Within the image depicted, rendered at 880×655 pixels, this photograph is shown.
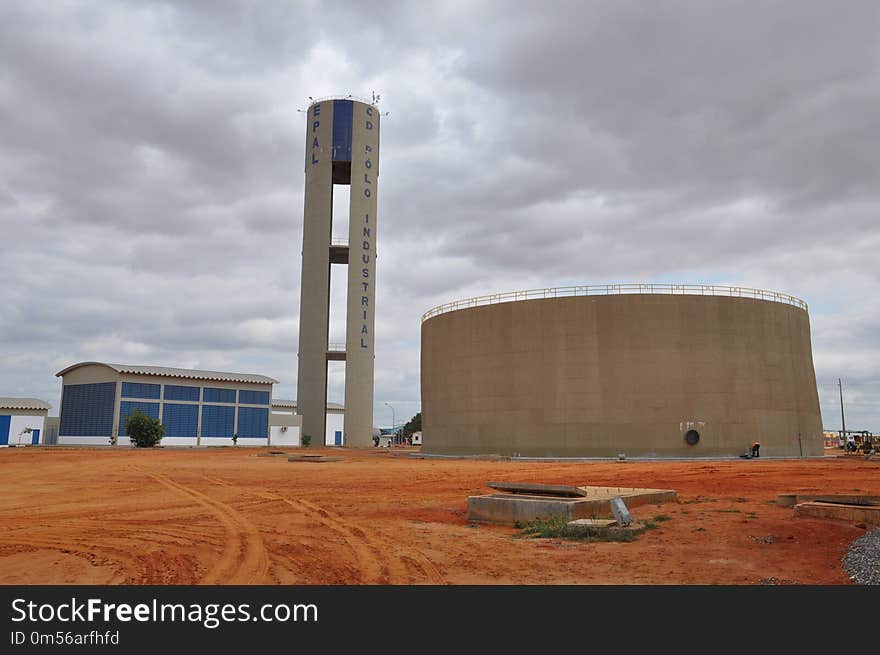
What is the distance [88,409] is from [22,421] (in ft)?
38.1

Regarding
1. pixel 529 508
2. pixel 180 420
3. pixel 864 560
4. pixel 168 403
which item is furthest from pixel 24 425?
pixel 864 560

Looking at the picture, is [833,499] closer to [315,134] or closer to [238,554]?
[238,554]

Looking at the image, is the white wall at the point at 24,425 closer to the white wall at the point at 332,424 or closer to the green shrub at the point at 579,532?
the white wall at the point at 332,424

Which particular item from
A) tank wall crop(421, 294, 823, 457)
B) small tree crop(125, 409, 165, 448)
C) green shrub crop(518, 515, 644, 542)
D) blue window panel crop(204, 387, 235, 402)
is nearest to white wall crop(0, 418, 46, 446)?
blue window panel crop(204, 387, 235, 402)

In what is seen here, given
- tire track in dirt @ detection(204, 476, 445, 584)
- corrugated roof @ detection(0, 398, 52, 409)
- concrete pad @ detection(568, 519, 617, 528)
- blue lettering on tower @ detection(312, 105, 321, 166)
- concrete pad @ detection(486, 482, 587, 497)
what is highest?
blue lettering on tower @ detection(312, 105, 321, 166)

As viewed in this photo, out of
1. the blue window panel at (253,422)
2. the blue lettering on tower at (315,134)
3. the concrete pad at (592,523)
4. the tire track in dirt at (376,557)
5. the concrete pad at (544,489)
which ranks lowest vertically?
the tire track in dirt at (376,557)

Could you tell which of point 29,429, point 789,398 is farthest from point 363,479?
point 29,429

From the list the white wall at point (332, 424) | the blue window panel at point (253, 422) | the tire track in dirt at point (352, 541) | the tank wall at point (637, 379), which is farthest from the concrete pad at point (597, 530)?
the white wall at point (332, 424)

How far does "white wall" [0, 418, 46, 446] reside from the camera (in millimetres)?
73125

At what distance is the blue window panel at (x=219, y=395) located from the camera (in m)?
73.0

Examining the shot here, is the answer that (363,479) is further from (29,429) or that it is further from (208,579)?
(29,429)

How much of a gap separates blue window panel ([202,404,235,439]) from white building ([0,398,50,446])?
20.1 meters

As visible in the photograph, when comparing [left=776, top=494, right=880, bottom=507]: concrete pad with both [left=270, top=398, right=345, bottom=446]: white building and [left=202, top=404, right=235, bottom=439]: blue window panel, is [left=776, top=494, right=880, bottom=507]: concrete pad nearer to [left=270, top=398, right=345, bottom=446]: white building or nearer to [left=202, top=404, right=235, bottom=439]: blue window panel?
[left=270, top=398, right=345, bottom=446]: white building

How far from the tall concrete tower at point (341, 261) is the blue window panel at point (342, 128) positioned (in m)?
0.11
